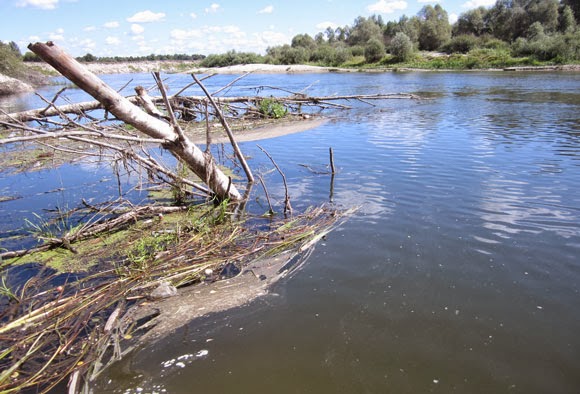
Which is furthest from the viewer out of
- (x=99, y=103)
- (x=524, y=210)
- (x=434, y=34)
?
(x=434, y=34)

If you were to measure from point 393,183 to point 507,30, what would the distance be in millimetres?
69899

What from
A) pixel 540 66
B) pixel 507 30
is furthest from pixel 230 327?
pixel 507 30


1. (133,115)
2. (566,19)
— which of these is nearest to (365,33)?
(566,19)

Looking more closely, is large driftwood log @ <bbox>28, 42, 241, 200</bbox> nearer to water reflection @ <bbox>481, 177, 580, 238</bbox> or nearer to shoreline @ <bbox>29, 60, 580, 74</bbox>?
shoreline @ <bbox>29, 60, 580, 74</bbox>

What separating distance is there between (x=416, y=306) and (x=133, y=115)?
4.26 m

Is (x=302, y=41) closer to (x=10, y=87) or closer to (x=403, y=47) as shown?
(x=403, y=47)

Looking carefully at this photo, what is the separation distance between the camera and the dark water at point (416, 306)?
2.88 m

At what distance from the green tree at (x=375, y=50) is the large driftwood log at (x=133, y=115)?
2476 inches

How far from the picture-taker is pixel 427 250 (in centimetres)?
467

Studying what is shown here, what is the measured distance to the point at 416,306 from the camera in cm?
365

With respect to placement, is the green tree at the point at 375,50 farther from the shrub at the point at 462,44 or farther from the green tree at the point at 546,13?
the green tree at the point at 546,13

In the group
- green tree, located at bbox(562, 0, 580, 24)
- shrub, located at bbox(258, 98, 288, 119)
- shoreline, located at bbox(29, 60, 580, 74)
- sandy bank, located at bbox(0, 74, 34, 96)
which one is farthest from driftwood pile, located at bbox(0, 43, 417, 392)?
green tree, located at bbox(562, 0, 580, 24)

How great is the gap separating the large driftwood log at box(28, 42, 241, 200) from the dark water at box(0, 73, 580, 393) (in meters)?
1.29

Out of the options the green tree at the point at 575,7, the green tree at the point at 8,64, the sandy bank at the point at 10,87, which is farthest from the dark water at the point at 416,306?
the green tree at the point at 575,7
